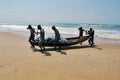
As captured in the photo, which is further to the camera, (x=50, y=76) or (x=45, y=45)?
(x=45, y=45)

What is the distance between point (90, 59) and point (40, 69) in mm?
3232

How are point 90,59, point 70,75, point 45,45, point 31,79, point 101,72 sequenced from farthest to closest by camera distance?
1. point 45,45
2. point 90,59
3. point 101,72
4. point 70,75
5. point 31,79

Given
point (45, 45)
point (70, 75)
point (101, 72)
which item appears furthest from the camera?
point (45, 45)

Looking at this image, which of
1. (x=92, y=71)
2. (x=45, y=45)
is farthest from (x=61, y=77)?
(x=45, y=45)

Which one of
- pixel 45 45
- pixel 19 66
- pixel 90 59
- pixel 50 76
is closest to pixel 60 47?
pixel 45 45

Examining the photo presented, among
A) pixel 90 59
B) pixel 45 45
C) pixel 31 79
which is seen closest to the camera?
pixel 31 79

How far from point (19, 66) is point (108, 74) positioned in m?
3.60

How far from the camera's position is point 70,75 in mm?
7535

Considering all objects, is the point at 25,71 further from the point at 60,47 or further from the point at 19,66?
the point at 60,47

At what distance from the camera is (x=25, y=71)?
25.8 feet

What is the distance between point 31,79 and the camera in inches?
273

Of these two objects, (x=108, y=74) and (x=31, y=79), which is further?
(x=108, y=74)

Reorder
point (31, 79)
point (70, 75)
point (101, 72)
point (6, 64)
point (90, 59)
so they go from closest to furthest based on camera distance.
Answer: point (31, 79) < point (70, 75) < point (101, 72) < point (6, 64) < point (90, 59)

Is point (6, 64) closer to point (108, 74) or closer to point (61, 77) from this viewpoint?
point (61, 77)
